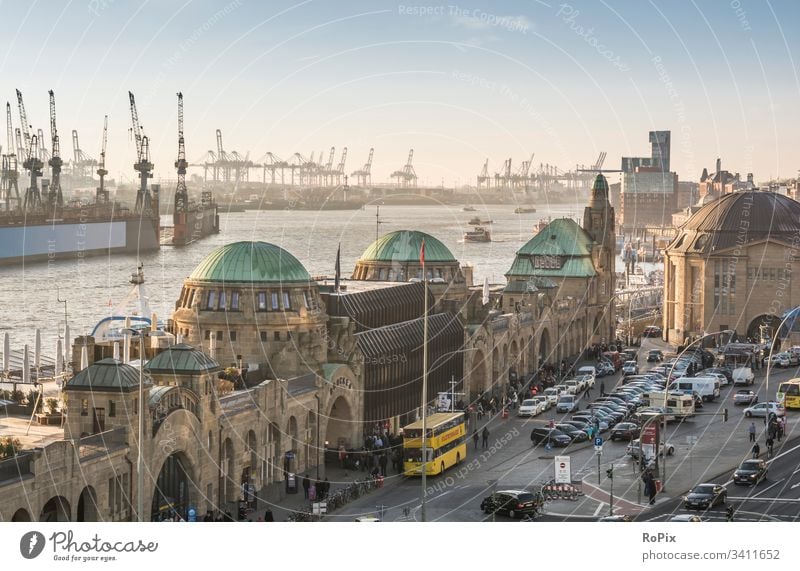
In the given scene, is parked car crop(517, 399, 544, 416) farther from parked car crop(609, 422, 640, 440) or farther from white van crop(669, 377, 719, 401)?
white van crop(669, 377, 719, 401)

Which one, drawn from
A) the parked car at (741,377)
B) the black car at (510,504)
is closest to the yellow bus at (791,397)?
the parked car at (741,377)

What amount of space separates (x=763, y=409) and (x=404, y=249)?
27.9 m

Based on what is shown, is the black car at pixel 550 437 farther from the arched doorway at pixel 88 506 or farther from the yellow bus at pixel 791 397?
the arched doorway at pixel 88 506

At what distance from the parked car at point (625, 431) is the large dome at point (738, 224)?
5347 centimetres

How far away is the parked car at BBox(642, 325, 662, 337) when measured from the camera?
451ft

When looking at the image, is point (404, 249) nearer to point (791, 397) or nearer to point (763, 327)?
point (791, 397)

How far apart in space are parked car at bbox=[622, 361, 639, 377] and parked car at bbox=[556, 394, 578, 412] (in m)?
15.6

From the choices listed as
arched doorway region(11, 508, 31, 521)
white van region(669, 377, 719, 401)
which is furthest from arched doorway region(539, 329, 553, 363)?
arched doorway region(11, 508, 31, 521)

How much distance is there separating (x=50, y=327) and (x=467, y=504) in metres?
87.3

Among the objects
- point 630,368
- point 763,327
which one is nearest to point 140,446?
point 630,368

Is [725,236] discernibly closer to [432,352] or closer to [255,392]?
[432,352]

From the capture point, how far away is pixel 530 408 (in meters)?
83.7

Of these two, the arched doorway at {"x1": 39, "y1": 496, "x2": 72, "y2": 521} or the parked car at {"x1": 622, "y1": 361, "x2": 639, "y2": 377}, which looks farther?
the parked car at {"x1": 622, "y1": 361, "x2": 639, "y2": 377}
